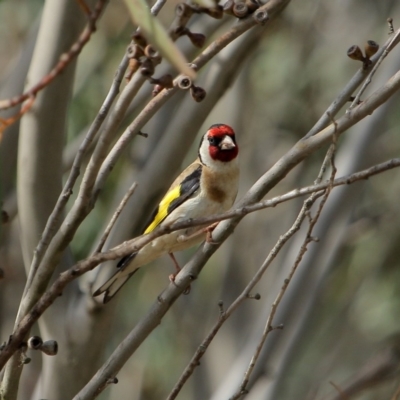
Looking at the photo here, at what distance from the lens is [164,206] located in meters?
3.54

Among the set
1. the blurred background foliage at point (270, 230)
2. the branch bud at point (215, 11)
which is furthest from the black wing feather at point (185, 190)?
the branch bud at point (215, 11)

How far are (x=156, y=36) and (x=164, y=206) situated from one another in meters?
2.24

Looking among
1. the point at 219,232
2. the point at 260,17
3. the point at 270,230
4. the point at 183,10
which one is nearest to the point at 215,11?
the point at 183,10

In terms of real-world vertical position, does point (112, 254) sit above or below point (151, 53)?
below

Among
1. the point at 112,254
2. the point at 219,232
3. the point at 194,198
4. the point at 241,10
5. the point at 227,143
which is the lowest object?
the point at 112,254

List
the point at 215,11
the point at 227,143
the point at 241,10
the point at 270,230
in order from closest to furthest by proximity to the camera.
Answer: the point at 215,11, the point at 241,10, the point at 227,143, the point at 270,230

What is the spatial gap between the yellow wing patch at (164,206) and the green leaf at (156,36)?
2.18m

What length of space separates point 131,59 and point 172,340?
4.36 meters

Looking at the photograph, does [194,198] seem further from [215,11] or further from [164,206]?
[215,11]

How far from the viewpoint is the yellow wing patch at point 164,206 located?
3512 millimetres

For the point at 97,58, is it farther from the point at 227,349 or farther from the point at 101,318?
the point at 101,318

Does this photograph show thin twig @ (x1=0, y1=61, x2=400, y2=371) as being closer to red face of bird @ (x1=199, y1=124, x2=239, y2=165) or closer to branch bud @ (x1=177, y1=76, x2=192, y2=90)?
branch bud @ (x1=177, y1=76, x2=192, y2=90)

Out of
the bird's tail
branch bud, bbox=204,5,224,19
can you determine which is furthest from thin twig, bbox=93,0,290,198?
the bird's tail

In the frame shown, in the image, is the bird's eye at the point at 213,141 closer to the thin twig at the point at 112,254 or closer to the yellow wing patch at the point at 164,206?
the yellow wing patch at the point at 164,206
